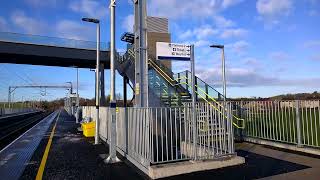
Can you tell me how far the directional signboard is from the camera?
9945 mm

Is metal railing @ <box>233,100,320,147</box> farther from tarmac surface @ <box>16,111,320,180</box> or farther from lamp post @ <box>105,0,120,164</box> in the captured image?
lamp post @ <box>105,0,120,164</box>

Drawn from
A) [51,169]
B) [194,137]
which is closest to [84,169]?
[51,169]

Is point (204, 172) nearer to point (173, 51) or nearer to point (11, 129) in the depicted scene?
point (173, 51)

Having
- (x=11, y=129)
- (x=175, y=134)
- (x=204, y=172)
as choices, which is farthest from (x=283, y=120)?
(x=11, y=129)

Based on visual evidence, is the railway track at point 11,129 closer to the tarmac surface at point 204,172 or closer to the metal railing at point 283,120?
the tarmac surface at point 204,172

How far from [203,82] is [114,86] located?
881cm

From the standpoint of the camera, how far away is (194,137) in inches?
380

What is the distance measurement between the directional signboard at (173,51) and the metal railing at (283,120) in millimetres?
4331

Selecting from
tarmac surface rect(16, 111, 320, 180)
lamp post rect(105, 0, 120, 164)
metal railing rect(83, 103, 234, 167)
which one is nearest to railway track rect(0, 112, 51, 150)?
tarmac surface rect(16, 111, 320, 180)

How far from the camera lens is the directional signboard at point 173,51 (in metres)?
9.95

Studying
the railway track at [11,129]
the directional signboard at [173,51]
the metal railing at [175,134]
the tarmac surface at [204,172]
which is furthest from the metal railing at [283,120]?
the railway track at [11,129]

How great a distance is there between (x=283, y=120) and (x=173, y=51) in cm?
531

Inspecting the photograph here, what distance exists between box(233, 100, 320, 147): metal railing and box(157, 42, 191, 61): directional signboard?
433cm

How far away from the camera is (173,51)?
33.2ft
